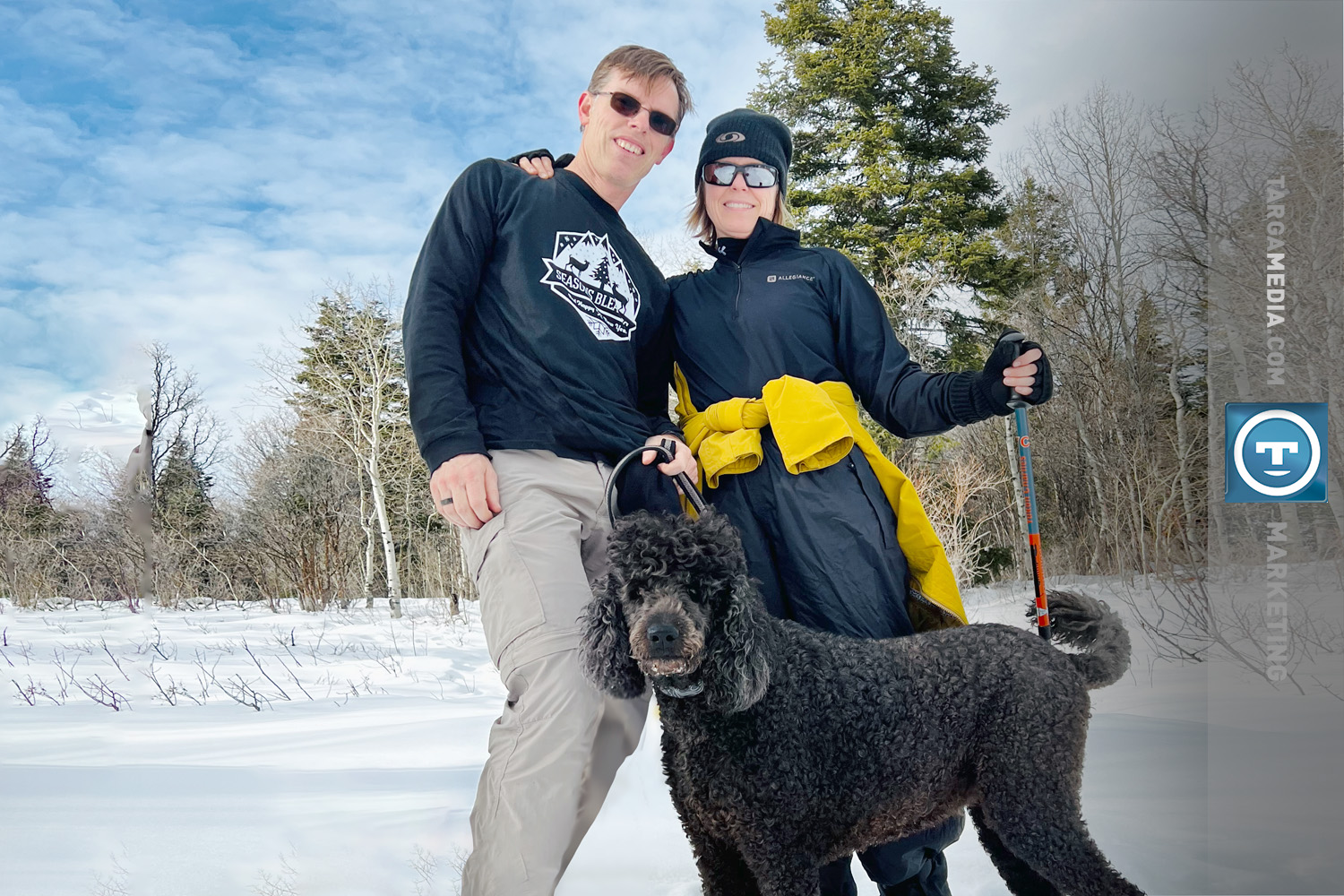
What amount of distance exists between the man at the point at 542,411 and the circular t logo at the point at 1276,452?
253cm

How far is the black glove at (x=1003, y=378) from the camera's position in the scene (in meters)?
1.86

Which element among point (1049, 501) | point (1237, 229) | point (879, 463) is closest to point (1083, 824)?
point (879, 463)

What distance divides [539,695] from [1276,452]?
309cm

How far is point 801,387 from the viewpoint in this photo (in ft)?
6.28

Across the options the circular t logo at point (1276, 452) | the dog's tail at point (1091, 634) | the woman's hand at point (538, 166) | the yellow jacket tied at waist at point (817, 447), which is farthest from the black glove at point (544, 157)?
the circular t logo at point (1276, 452)

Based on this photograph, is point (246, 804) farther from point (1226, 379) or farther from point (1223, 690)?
point (1226, 379)

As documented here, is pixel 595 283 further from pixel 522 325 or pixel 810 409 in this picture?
pixel 810 409

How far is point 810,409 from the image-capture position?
6.20ft

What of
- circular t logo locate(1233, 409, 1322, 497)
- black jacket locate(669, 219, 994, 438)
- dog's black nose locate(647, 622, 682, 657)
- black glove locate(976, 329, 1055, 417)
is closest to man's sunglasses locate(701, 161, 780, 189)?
black jacket locate(669, 219, 994, 438)

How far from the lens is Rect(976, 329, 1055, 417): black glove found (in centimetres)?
186

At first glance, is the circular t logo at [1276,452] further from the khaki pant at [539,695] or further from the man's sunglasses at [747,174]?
the khaki pant at [539,695]

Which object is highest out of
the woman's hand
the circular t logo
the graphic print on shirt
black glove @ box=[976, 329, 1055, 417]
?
the woman's hand

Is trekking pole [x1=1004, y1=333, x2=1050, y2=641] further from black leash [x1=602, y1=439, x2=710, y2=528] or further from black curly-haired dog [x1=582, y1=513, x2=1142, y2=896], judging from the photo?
black leash [x1=602, y1=439, x2=710, y2=528]

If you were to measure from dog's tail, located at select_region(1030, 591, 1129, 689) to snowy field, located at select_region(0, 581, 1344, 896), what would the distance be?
1172mm
